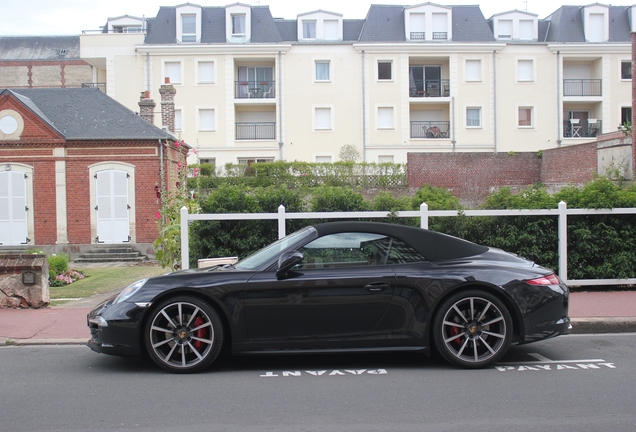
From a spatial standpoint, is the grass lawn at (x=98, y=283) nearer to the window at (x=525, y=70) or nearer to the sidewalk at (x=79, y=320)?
the sidewalk at (x=79, y=320)

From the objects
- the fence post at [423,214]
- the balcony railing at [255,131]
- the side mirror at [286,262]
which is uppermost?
→ the balcony railing at [255,131]

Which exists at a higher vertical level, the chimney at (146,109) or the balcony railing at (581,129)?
the balcony railing at (581,129)

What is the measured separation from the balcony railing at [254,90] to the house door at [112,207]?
19.3 metres

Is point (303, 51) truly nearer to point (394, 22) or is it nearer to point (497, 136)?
point (394, 22)

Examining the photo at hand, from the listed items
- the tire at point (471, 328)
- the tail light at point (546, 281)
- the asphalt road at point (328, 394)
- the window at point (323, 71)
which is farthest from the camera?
the window at point (323, 71)

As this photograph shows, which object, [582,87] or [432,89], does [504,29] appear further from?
[432,89]

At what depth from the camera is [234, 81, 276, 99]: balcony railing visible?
133 ft

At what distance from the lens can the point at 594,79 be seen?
136 ft

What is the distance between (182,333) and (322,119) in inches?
1372

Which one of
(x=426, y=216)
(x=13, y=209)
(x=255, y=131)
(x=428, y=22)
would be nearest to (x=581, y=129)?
(x=428, y=22)

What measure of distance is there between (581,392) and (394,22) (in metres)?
38.5

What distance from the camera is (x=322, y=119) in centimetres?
4022

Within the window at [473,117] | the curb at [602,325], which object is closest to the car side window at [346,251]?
the curb at [602,325]

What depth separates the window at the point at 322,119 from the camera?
132 feet
